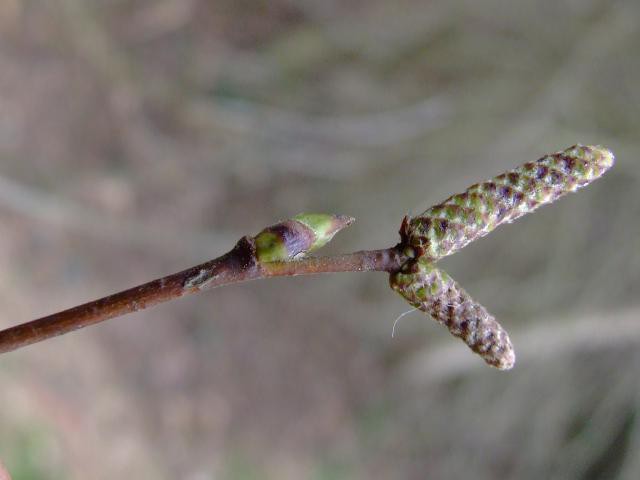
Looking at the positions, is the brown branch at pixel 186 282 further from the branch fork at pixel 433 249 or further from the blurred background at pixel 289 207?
the blurred background at pixel 289 207

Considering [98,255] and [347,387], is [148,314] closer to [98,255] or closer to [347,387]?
[98,255]

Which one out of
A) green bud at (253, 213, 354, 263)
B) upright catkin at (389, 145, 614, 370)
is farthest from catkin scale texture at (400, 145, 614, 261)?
green bud at (253, 213, 354, 263)

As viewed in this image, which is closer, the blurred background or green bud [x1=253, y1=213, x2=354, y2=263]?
green bud [x1=253, y1=213, x2=354, y2=263]

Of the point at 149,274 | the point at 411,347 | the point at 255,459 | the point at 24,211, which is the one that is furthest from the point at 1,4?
the point at 411,347

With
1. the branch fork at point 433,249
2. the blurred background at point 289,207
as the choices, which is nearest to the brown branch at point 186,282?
the branch fork at point 433,249

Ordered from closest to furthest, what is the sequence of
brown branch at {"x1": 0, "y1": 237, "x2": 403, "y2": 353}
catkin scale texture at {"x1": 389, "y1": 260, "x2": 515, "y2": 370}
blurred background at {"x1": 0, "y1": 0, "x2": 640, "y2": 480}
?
brown branch at {"x1": 0, "y1": 237, "x2": 403, "y2": 353} < catkin scale texture at {"x1": 389, "y1": 260, "x2": 515, "y2": 370} < blurred background at {"x1": 0, "y1": 0, "x2": 640, "y2": 480}

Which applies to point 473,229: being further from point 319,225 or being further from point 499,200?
point 319,225

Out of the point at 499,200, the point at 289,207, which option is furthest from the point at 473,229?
the point at 289,207

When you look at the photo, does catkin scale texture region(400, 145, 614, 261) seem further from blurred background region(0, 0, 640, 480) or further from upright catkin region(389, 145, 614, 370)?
blurred background region(0, 0, 640, 480)
